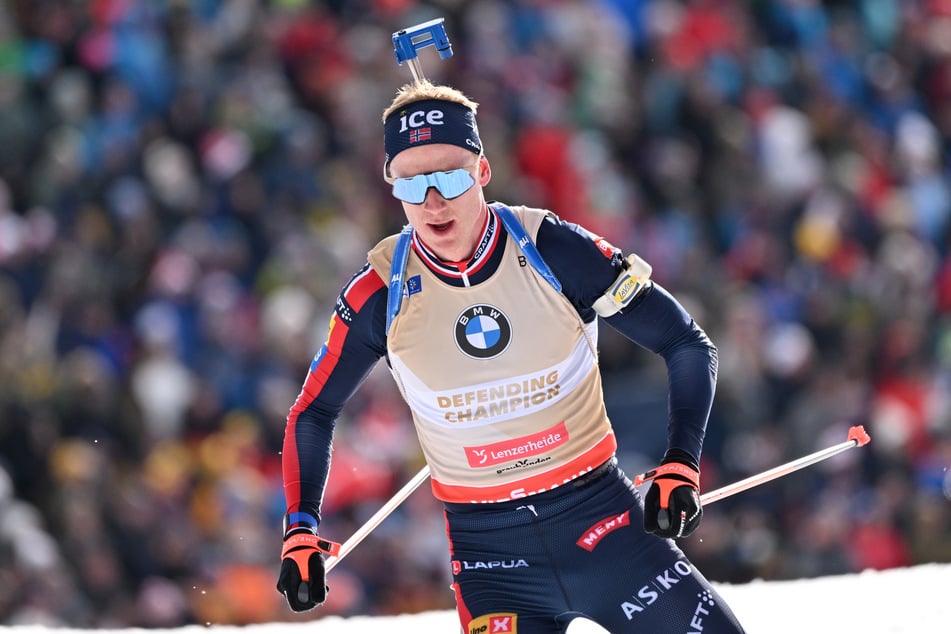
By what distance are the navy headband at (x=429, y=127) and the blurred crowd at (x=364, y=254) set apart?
4.55m

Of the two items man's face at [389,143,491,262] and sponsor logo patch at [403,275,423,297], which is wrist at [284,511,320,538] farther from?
man's face at [389,143,491,262]

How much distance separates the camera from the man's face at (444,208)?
4254 mm

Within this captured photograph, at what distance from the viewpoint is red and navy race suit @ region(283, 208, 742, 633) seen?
421 centimetres

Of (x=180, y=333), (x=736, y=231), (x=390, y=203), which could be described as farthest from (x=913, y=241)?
(x=180, y=333)

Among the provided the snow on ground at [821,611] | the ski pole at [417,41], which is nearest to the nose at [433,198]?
the ski pole at [417,41]

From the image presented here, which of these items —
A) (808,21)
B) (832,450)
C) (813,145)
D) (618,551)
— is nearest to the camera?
(618,551)

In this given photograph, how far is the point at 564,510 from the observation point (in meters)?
4.32

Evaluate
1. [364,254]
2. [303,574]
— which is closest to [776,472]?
[303,574]

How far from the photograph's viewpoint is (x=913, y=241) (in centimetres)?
1078

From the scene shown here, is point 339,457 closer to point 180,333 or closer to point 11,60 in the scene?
point 180,333

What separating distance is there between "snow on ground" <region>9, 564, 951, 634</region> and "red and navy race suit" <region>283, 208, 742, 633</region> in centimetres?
166

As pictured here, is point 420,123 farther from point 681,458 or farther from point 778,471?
point 778,471

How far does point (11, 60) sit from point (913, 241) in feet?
21.4

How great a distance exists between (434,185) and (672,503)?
43.6 inches
